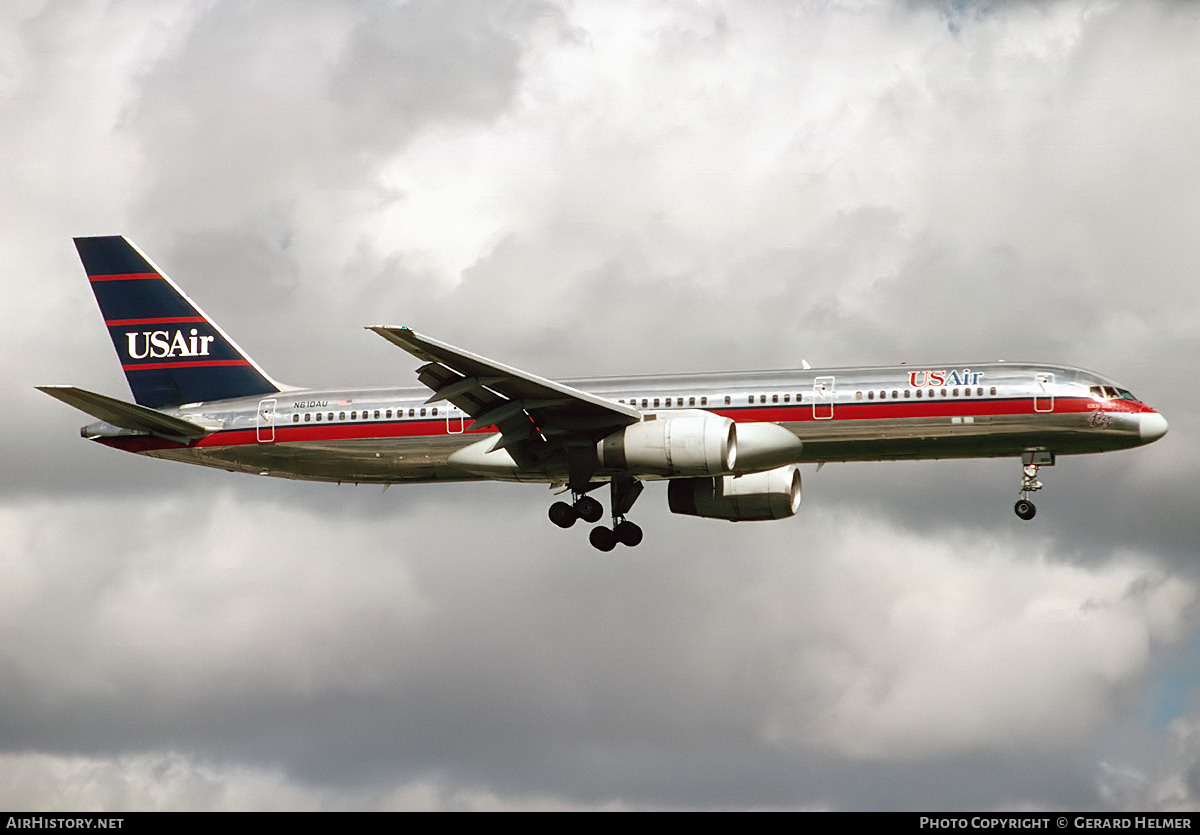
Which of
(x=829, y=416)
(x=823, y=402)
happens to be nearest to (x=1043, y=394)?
(x=829, y=416)

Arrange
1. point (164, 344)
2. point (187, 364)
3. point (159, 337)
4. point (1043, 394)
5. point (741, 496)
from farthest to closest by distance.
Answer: point (159, 337) < point (164, 344) < point (187, 364) < point (741, 496) < point (1043, 394)

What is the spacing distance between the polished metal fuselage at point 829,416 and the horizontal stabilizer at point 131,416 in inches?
119

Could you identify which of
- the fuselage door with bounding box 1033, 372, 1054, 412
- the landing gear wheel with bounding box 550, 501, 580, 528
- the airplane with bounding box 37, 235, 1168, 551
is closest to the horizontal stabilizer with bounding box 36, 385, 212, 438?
the airplane with bounding box 37, 235, 1168, 551

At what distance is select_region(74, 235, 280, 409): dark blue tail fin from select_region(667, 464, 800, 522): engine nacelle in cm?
1398

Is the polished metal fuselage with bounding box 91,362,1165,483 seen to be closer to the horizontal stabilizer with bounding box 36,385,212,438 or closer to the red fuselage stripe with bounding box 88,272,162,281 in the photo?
the horizontal stabilizer with bounding box 36,385,212,438

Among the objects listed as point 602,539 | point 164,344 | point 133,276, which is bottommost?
point 602,539

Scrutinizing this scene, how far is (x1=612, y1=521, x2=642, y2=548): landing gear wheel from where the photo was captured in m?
51.9

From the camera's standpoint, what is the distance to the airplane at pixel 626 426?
1802 inches

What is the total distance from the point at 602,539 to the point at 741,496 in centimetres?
466

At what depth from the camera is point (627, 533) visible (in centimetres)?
5191

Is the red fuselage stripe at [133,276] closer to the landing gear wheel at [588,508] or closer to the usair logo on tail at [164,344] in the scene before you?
the usair logo on tail at [164,344]

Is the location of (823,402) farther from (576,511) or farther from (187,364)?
(187,364)
